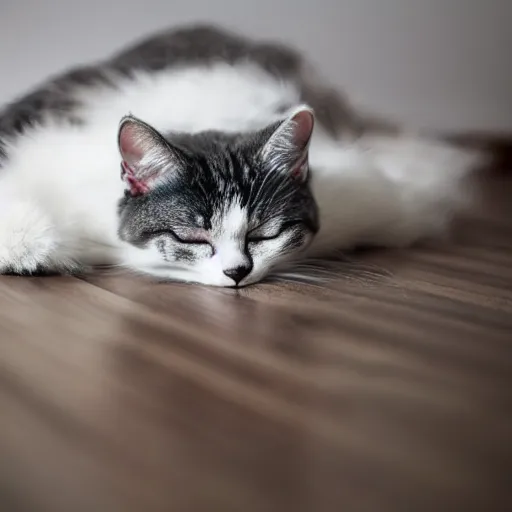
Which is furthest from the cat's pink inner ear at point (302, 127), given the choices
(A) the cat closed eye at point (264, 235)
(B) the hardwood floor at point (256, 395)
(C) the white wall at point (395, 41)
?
(C) the white wall at point (395, 41)

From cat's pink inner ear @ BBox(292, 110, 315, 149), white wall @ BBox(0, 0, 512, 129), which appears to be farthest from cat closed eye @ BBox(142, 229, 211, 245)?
white wall @ BBox(0, 0, 512, 129)

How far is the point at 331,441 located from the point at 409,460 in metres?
0.08

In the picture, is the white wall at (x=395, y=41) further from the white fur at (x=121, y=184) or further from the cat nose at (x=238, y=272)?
the cat nose at (x=238, y=272)

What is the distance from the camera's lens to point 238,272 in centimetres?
119

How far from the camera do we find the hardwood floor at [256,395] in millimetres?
680

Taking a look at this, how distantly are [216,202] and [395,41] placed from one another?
131cm

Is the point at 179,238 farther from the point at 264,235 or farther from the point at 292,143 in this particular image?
the point at 292,143

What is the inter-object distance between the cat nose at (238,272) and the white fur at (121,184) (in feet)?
0.04

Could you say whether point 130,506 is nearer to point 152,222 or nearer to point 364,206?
point 152,222

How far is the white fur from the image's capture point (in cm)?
125

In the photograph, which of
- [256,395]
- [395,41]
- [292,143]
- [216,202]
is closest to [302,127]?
[292,143]

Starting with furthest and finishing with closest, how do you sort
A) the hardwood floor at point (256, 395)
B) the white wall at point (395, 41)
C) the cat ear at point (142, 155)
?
the white wall at point (395, 41), the cat ear at point (142, 155), the hardwood floor at point (256, 395)

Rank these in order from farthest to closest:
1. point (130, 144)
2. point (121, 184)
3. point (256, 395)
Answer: point (121, 184), point (130, 144), point (256, 395)

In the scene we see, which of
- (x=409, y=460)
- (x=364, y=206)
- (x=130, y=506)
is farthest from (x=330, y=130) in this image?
(x=130, y=506)
